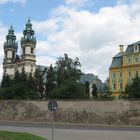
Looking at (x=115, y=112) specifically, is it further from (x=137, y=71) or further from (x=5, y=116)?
(x=137, y=71)

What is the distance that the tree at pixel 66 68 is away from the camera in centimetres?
10306

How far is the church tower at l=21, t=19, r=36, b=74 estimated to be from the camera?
158250 mm

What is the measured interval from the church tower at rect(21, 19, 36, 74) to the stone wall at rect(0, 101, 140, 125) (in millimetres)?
102139

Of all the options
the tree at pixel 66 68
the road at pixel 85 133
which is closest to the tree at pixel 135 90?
the tree at pixel 66 68

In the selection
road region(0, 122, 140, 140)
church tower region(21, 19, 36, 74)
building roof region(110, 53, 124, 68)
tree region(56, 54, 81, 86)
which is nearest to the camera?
road region(0, 122, 140, 140)

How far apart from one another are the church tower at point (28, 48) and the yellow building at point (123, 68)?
163ft

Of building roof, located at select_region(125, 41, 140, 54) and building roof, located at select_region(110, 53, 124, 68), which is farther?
building roof, located at select_region(110, 53, 124, 68)

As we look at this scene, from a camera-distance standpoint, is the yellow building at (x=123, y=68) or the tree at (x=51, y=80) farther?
the yellow building at (x=123, y=68)

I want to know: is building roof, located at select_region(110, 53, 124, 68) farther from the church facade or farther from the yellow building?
the church facade

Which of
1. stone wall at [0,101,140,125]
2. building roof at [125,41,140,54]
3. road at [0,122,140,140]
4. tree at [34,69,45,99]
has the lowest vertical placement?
road at [0,122,140,140]

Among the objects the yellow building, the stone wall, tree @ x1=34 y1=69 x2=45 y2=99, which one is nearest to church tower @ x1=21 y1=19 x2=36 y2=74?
tree @ x1=34 y1=69 x2=45 y2=99

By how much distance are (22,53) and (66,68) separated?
62.3 meters

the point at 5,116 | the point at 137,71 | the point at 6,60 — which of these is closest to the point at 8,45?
the point at 6,60

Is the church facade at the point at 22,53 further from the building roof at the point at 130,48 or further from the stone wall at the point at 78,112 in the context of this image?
the stone wall at the point at 78,112
